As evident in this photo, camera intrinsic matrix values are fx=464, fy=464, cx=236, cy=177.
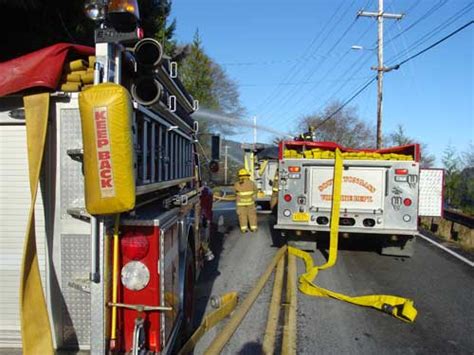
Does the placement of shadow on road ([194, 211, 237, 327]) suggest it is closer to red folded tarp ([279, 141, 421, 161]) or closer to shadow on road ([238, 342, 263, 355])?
shadow on road ([238, 342, 263, 355])

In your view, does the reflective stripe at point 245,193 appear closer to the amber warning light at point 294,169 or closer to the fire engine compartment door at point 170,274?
the amber warning light at point 294,169

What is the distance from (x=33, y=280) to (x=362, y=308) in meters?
4.22

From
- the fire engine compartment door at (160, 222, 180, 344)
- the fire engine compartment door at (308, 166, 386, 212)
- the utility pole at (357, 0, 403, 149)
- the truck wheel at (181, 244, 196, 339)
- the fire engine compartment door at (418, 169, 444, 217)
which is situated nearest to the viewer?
the fire engine compartment door at (160, 222, 180, 344)

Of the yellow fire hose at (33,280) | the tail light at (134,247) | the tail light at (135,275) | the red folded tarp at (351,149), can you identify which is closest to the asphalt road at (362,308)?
the tail light at (135,275)

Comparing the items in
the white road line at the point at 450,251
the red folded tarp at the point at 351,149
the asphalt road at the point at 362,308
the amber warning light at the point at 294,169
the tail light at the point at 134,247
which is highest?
the red folded tarp at the point at 351,149

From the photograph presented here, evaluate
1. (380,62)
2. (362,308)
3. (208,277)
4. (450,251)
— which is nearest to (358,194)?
(450,251)

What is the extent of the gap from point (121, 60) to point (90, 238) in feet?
3.49

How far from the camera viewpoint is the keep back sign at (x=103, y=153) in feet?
7.75

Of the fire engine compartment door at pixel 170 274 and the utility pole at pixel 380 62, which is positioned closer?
the fire engine compartment door at pixel 170 274

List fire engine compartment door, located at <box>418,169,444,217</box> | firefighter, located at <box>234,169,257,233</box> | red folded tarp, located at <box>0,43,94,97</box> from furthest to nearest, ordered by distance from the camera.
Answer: fire engine compartment door, located at <box>418,169,444,217</box> → firefighter, located at <box>234,169,257,233</box> → red folded tarp, located at <box>0,43,94,97</box>

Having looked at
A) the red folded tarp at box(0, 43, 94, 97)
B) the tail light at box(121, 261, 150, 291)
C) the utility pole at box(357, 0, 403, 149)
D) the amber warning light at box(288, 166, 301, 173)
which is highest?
the utility pole at box(357, 0, 403, 149)

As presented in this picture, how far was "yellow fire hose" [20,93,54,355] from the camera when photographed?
2.53 metres

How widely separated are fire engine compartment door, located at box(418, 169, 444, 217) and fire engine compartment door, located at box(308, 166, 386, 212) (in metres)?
4.49

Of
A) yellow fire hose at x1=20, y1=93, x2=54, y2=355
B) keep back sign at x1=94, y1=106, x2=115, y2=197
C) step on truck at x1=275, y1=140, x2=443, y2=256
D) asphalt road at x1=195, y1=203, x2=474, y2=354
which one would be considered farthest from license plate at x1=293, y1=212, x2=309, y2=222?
keep back sign at x1=94, y1=106, x2=115, y2=197
